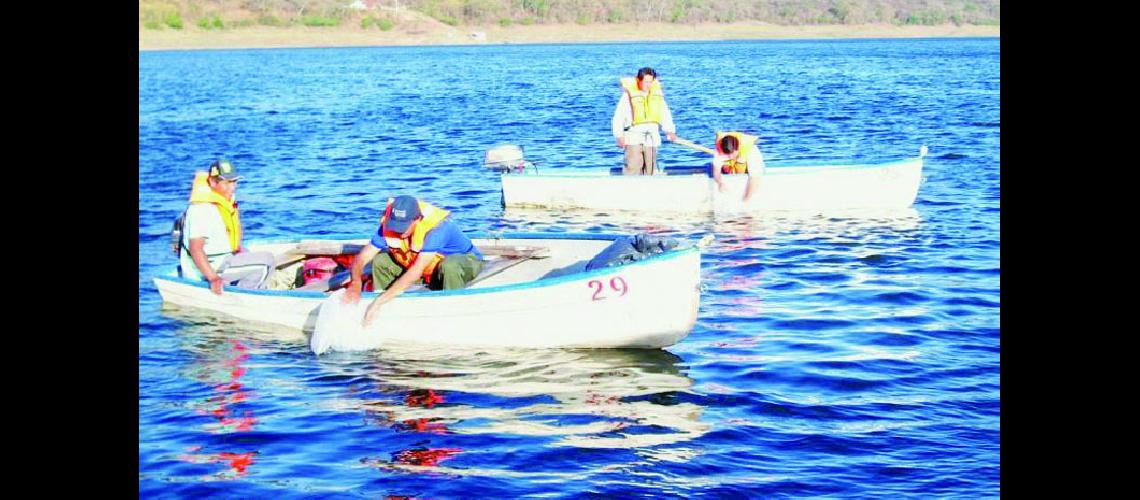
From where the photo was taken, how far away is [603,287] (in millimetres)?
9945

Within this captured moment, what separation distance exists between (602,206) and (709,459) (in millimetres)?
10208

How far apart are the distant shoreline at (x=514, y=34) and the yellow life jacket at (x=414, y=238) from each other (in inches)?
3113

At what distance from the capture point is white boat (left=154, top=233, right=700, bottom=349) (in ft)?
32.4

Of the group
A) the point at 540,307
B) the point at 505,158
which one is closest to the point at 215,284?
the point at 540,307

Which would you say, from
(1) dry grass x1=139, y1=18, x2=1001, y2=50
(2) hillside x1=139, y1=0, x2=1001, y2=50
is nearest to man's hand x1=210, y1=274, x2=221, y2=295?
(2) hillside x1=139, y1=0, x2=1001, y2=50

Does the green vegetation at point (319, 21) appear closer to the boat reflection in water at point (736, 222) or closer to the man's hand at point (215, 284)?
the boat reflection in water at point (736, 222)

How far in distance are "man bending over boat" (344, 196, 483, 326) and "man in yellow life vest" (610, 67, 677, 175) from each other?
20.1ft

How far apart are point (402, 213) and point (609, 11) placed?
92918mm

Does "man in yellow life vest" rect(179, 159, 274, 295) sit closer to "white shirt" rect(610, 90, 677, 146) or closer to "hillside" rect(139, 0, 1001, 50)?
"white shirt" rect(610, 90, 677, 146)
